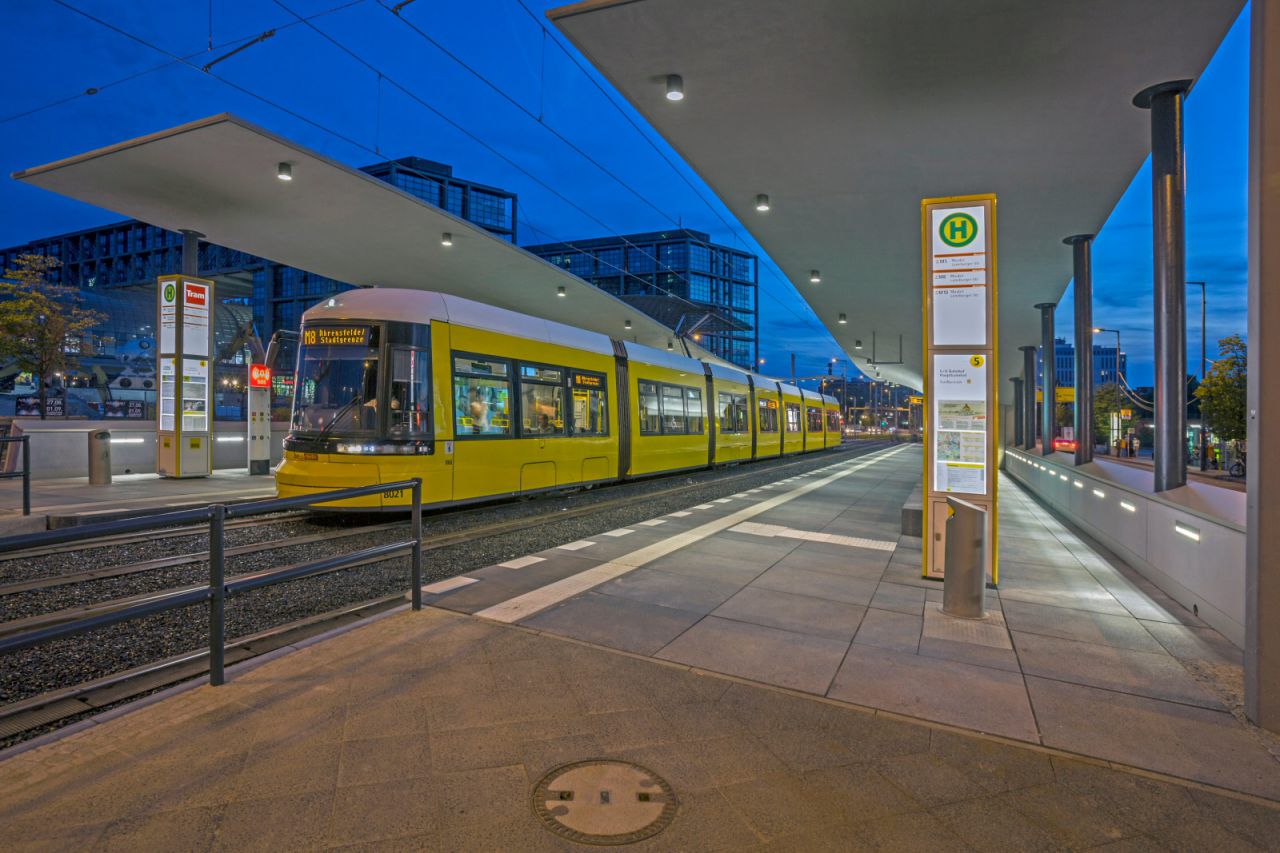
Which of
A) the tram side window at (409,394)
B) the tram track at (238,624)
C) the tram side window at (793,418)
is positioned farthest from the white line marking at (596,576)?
the tram side window at (793,418)

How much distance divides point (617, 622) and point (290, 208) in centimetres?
1345

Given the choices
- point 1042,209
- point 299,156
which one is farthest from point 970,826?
point 299,156

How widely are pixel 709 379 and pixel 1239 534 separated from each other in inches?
622

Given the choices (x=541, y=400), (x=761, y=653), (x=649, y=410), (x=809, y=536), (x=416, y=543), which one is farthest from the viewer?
(x=649, y=410)

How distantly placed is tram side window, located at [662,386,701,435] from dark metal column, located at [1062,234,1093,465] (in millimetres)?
9041

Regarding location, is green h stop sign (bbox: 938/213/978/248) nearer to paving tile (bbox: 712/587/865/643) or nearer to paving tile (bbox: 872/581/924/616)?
paving tile (bbox: 872/581/924/616)

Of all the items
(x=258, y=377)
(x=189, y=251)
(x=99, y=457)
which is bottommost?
(x=99, y=457)

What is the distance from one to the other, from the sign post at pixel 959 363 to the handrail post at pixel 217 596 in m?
5.79

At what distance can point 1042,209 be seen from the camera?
11.0 meters

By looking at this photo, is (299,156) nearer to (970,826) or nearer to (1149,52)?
(1149,52)

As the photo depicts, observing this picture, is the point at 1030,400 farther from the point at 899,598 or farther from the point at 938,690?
the point at 938,690

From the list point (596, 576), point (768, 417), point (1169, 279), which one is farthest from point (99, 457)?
point (768, 417)

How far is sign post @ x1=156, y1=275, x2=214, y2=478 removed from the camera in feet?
49.5

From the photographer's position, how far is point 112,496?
11656 millimetres
